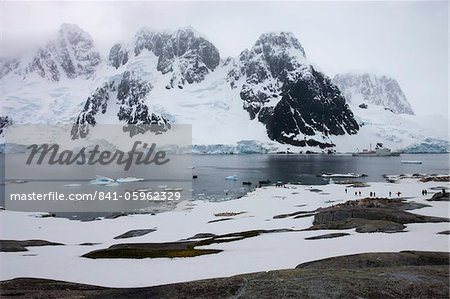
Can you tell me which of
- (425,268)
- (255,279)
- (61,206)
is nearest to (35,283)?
(255,279)

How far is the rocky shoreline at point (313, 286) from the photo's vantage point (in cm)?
1894

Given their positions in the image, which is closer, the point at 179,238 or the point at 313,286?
the point at 313,286

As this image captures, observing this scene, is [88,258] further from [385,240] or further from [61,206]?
[61,206]

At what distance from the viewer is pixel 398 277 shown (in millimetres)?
20812

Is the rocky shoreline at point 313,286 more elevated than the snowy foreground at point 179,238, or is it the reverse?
the rocky shoreline at point 313,286

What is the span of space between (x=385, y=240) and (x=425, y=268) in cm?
1009

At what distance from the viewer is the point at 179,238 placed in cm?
4806

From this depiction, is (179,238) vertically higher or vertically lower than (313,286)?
lower

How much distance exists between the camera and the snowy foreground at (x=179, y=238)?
2823cm

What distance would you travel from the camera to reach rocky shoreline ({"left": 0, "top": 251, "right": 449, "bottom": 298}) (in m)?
18.9

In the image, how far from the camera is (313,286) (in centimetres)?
1956

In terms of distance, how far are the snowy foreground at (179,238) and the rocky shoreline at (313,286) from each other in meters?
3.94

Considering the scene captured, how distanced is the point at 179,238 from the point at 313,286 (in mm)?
30207

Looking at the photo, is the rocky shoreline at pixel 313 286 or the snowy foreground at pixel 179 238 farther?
the snowy foreground at pixel 179 238
